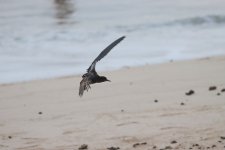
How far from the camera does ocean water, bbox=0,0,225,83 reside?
8.89 m

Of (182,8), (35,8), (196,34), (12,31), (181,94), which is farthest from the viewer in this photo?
(35,8)

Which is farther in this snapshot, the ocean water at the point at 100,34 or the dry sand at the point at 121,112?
the ocean water at the point at 100,34

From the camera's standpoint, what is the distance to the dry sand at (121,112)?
17.0 feet

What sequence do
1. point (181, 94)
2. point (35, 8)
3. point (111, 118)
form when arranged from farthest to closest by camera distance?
point (35, 8) < point (181, 94) < point (111, 118)

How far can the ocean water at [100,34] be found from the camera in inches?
350

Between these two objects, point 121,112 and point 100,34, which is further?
point 100,34

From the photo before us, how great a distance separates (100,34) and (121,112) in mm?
5389

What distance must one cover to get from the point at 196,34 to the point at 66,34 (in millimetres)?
2483

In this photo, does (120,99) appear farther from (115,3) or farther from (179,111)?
(115,3)

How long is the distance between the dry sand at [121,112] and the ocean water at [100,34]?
3.37ft

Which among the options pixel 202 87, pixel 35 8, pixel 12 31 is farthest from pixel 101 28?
pixel 202 87

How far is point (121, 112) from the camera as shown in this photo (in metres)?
6.02

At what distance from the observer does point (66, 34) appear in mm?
11203

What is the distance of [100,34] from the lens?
11266mm
